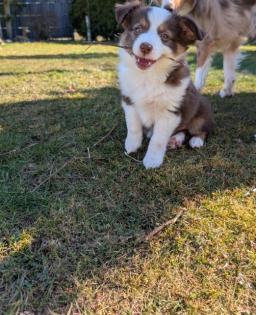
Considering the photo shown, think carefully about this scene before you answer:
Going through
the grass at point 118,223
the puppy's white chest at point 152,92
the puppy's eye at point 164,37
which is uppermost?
the puppy's eye at point 164,37

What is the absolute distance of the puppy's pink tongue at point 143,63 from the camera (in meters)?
2.97

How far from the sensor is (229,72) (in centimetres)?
572

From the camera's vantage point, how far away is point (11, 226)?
8.46ft

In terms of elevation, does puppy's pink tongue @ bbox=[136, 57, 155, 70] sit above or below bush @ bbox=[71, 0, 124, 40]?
above

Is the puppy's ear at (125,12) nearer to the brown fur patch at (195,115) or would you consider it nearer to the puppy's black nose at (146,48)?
the puppy's black nose at (146,48)

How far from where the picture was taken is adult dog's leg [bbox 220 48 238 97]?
568cm

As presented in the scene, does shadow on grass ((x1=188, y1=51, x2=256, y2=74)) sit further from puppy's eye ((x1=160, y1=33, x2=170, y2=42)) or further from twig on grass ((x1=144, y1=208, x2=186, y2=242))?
twig on grass ((x1=144, y1=208, x2=186, y2=242))

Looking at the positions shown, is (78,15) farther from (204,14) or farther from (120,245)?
(120,245)

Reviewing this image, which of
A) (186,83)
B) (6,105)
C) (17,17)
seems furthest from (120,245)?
(17,17)

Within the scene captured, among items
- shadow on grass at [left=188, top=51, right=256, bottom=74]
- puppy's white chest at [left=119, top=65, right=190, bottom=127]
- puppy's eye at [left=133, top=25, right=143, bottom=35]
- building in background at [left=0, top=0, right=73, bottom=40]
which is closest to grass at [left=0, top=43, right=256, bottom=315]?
puppy's white chest at [left=119, top=65, right=190, bottom=127]

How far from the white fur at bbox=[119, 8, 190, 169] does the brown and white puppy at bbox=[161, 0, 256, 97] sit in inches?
81.2

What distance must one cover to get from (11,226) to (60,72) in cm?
538

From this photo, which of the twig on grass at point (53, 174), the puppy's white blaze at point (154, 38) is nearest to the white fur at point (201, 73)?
the puppy's white blaze at point (154, 38)

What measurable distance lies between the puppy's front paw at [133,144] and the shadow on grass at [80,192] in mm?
70
